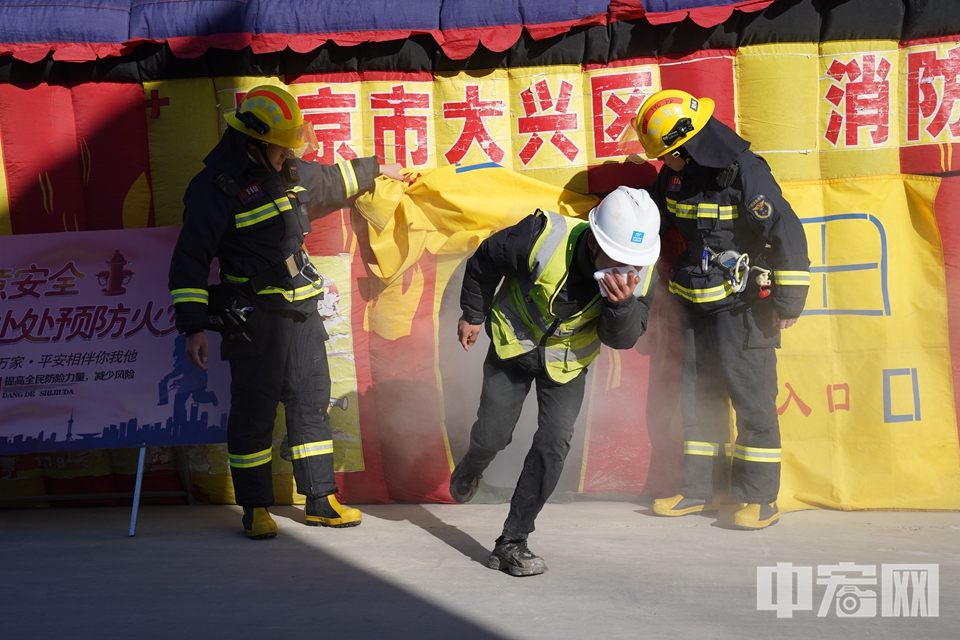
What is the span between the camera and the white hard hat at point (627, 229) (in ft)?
10.3

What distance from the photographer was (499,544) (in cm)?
366

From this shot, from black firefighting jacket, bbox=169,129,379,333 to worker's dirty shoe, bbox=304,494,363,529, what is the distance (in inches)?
40.4

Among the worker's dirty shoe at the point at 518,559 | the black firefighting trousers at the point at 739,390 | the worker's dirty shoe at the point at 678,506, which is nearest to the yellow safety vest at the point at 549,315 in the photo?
the worker's dirty shoe at the point at 518,559

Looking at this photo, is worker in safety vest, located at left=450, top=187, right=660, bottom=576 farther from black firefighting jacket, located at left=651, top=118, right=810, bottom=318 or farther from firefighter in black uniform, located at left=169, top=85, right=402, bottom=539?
firefighter in black uniform, located at left=169, top=85, right=402, bottom=539

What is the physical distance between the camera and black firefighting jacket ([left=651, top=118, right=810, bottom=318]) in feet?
13.2

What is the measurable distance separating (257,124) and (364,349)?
1430mm

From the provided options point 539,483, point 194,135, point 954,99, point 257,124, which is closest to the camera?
point 539,483

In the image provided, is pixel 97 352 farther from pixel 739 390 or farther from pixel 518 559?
pixel 739 390

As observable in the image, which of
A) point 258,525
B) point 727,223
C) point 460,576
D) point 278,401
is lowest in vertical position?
point 460,576

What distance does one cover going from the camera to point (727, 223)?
4156 millimetres

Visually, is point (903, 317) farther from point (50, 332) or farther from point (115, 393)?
point (50, 332)

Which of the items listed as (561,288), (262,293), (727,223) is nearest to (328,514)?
(262,293)

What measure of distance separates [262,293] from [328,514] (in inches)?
48.4

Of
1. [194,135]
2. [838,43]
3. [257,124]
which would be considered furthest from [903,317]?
[194,135]
